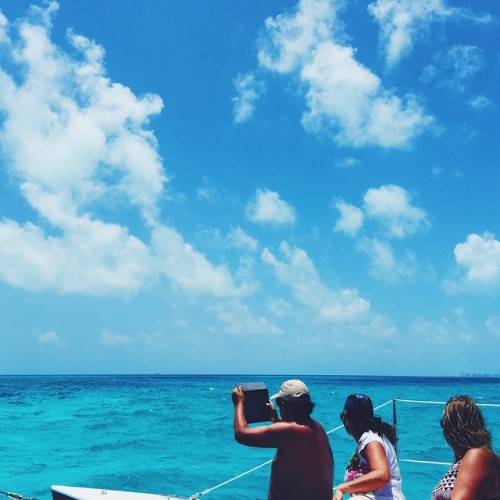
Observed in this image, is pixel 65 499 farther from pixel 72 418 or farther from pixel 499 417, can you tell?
pixel 499 417

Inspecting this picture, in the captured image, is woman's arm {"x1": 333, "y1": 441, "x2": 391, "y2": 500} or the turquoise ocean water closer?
→ woman's arm {"x1": 333, "y1": 441, "x2": 391, "y2": 500}

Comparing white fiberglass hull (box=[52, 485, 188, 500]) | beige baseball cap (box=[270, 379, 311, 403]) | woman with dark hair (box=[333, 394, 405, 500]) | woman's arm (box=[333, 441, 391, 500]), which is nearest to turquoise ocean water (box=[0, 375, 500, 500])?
white fiberglass hull (box=[52, 485, 188, 500])

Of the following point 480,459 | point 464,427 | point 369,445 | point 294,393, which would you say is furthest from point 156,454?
point 480,459

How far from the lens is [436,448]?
1597 centimetres

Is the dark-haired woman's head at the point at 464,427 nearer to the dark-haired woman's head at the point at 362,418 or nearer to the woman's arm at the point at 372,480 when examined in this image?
the woman's arm at the point at 372,480

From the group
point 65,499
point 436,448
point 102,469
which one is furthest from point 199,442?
point 65,499

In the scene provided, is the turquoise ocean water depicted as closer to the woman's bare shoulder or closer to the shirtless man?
the shirtless man

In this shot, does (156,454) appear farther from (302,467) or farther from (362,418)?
(302,467)

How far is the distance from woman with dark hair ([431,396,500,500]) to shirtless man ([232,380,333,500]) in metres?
0.66

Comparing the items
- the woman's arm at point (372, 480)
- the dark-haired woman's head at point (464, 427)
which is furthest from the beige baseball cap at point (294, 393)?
the dark-haired woman's head at point (464, 427)

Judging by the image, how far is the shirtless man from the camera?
2689 mm

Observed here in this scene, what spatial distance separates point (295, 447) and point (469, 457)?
2.88ft

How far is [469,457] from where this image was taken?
2441 millimetres

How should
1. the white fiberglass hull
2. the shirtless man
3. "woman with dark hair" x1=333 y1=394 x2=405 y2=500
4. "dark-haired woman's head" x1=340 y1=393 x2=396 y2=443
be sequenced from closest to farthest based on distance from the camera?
the shirtless man → "woman with dark hair" x1=333 y1=394 x2=405 y2=500 → "dark-haired woman's head" x1=340 y1=393 x2=396 y2=443 → the white fiberglass hull
